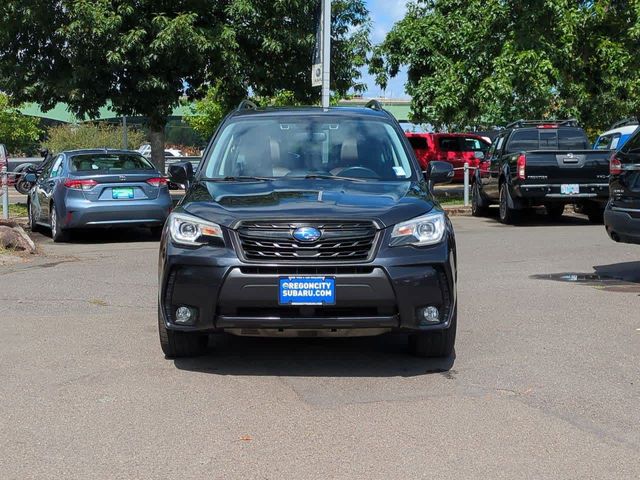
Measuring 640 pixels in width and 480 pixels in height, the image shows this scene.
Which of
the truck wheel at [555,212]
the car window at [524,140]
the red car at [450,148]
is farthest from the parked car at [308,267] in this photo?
the red car at [450,148]

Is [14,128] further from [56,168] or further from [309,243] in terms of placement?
[309,243]

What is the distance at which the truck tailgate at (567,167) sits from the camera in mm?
17734

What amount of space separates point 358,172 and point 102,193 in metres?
8.55

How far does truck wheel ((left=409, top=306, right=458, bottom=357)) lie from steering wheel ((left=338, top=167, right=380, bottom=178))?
1.32 m

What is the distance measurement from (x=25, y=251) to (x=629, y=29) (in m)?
16.6

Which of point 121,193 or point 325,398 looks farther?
point 121,193

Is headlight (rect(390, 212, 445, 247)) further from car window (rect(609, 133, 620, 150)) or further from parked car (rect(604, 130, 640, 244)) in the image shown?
car window (rect(609, 133, 620, 150))

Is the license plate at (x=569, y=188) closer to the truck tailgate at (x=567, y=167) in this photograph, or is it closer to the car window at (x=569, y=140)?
the truck tailgate at (x=567, y=167)

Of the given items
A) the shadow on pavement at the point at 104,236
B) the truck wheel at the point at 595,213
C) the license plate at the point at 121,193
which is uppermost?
the license plate at the point at 121,193

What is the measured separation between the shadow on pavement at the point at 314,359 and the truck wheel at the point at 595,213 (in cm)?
1215

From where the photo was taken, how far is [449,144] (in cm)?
3512

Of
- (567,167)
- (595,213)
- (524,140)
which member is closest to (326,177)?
(567,167)

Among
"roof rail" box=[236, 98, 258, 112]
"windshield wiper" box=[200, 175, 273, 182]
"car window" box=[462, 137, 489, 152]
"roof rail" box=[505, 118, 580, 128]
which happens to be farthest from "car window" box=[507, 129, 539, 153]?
"car window" box=[462, 137, 489, 152]

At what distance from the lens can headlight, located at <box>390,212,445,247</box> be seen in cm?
615
